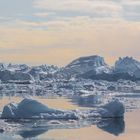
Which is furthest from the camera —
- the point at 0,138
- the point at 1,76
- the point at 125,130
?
the point at 1,76

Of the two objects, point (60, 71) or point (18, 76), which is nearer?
point (18, 76)

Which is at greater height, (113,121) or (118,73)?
(118,73)

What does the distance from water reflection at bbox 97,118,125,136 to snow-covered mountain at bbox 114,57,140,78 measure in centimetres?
2329

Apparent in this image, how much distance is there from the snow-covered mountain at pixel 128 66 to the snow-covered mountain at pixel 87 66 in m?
A: 0.85

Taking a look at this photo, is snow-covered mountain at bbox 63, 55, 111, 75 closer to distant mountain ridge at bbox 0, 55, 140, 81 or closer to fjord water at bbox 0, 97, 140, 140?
distant mountain ridge at bbox 0, 55, 140, 81

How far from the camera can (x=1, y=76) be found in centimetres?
3444

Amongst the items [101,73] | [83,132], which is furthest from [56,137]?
[101,73]

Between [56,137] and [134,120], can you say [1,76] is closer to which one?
[134,120]

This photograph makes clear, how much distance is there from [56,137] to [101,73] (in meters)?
26.1

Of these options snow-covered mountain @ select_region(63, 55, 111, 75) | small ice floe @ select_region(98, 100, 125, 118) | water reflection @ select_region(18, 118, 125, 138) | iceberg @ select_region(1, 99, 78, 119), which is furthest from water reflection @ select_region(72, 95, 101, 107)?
snow-covered mountain @ select_region(63, 55, 111, 75)

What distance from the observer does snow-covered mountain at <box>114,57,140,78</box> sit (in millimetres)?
37906

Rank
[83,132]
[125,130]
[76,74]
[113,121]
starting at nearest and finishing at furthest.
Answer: [83,132], [125,130], [113,121], [76,74]

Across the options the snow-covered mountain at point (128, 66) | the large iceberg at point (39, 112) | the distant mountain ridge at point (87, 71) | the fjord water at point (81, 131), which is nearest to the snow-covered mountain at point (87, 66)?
the distant mountain ridge at point (87, 71)

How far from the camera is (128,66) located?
38812 millimetres
